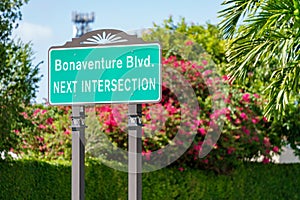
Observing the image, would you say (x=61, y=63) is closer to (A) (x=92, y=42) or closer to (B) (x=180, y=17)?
(A) (x=92, y=42)

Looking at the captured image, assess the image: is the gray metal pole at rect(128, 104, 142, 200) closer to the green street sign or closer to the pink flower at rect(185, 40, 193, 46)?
the green street sign

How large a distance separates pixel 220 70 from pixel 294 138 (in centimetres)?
303

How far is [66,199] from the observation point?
11094mm

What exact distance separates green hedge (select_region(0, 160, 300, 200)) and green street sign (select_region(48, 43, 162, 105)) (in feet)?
15.3

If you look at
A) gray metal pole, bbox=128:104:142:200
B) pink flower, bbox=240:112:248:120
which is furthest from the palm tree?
gray metal pole, bbox=128:104:142:200

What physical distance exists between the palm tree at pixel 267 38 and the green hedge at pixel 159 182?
3056 millimetres

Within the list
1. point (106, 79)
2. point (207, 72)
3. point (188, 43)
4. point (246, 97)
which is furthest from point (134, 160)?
point (246, 97)

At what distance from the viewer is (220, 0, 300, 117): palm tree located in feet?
32.2

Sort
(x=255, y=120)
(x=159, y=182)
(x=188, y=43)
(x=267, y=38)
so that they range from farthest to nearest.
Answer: (x=255, y=120) < (x=188, y=43) < (x=159, y=182) < (x=267, y=38)

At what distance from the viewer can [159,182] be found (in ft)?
42.3

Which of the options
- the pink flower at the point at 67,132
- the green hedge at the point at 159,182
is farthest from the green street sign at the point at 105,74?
the pink flower at the point at 67,132

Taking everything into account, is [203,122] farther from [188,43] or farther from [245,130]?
[188,43]

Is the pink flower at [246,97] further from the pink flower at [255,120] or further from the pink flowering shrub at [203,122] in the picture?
the pink flower at [255,120]

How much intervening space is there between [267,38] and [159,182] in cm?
401
